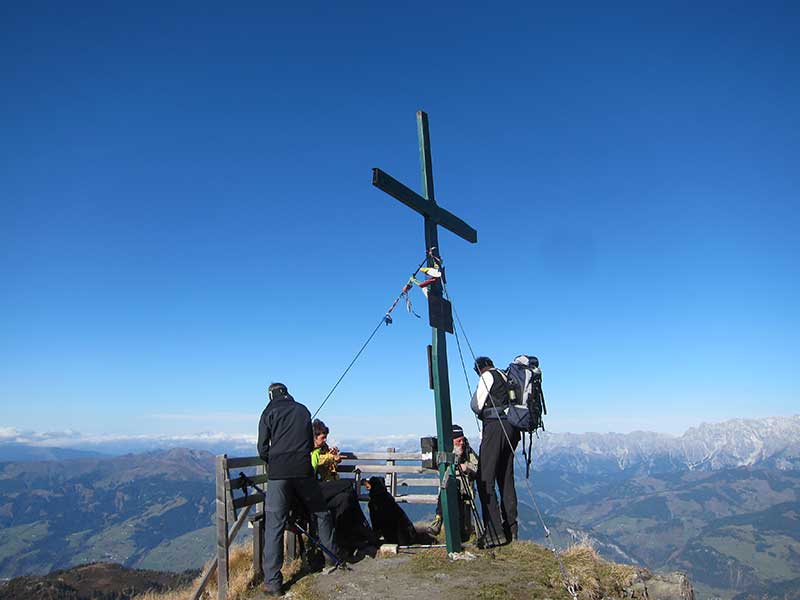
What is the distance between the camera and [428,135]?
36.0ft

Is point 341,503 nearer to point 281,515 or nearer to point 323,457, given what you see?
point 323,457

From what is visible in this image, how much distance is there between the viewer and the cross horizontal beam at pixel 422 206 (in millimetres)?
9109

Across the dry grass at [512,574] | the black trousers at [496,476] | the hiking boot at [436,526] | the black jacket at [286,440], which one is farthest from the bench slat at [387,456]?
the black jacket at [286,440]

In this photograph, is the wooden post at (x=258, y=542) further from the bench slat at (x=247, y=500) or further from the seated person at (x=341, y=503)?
the seated person at (x=341, y=503)

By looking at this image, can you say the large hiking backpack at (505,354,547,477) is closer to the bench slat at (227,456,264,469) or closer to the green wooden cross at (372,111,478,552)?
the green wooden cross at (372,111,478,552)

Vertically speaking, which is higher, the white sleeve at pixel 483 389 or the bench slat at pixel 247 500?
the white sleeve at pixel 483 389

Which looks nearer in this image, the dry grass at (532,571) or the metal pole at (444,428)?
the dry grass at (532,571)

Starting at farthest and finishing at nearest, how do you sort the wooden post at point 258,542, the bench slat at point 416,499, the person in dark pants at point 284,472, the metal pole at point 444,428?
1. the bench slat at point 416,499
2. the metal pole at point 444,428
3. the wooden post at point 258,542
4. the person in dark pants at point 284,472

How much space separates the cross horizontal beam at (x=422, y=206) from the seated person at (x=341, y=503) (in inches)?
175

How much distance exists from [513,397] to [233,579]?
18.2 feet

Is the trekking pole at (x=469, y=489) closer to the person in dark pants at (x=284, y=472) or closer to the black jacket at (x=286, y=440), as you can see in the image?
the person in dark pants at (x=284, y=472)

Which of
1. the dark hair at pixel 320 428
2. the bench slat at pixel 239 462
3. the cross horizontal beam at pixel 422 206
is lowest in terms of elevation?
the bench slat at pixel 239 462

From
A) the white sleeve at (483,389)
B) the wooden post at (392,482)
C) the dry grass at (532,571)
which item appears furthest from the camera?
the wooden post at (392,482)

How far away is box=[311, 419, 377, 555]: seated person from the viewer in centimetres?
1005
